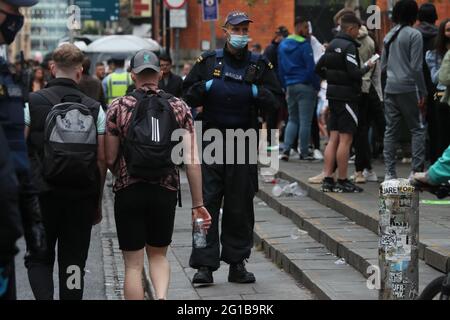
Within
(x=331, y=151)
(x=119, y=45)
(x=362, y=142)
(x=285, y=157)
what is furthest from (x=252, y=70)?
(x=119, y=45)

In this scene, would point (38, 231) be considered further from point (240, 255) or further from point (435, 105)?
point (435, 105)

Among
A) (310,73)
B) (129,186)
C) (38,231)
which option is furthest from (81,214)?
(310,73)

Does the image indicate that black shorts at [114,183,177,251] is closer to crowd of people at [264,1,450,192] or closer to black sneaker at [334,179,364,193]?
crowd of people at [264,1,450,192]

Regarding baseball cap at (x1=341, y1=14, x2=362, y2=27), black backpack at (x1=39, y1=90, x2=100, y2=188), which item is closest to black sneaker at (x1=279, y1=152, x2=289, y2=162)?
baseball cap at (x1=341, y1=14, x2=362, y2=27)

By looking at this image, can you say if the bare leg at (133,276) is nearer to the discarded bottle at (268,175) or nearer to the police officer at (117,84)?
the discarded bottle at (268,175)

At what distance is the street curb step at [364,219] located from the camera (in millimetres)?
8688

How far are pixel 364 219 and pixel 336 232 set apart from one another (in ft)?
1.24

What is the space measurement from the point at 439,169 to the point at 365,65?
731 cm

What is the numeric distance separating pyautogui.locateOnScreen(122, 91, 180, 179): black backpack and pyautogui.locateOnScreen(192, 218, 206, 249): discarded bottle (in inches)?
22.9

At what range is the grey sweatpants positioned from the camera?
41.2 ft

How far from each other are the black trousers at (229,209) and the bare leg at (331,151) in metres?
3.42

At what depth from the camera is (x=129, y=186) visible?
299 inches

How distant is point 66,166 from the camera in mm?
7387

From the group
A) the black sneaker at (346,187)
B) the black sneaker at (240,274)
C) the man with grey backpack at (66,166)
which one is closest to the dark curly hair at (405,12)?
the black sneaker at (346,187)
